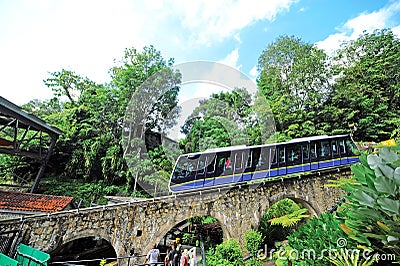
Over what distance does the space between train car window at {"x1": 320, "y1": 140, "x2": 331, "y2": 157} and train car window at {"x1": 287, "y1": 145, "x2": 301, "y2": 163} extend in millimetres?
1307

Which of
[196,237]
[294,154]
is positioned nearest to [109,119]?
[196,237]

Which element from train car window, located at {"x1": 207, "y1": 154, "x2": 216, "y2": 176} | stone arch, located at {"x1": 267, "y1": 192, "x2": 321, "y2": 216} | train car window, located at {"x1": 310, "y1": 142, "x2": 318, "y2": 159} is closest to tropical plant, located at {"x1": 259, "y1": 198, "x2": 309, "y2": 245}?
stone arch, located at {"x1": 267, "y1": 192, "x2": 321, "y2": 216}

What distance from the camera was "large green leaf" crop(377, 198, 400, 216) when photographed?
153 cm

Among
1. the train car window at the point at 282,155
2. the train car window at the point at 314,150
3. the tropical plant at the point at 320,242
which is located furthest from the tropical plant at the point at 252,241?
the tropical plant at the point at 320,242

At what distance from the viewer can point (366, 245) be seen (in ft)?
6.32

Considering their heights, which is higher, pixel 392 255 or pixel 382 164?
pixel 382 164

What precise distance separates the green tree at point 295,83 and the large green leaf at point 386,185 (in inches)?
628

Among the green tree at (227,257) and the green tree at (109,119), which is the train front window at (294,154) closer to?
the green tree at (227,257)

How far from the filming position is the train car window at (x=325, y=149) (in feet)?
36.7

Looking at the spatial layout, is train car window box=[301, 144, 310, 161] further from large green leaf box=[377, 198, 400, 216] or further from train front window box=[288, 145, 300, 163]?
large green leaf box=[377, 198, 400, 216]

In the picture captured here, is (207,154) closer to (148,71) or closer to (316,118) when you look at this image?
(148,71)

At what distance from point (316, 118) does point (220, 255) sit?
15.1 meters

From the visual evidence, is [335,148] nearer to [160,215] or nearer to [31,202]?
[160,215]

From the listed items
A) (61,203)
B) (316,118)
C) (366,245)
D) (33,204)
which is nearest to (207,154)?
(61,203)
